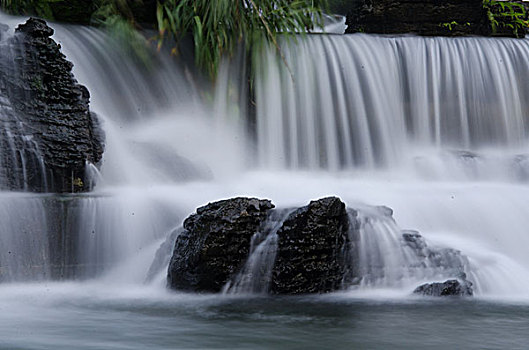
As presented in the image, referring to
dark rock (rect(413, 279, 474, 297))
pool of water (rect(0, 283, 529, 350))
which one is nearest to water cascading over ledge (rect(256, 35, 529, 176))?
dark rock (rect(413, 279, 474, 297))

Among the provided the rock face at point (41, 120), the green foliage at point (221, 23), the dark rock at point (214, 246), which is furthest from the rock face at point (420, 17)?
the dark rock at point (214, 246)

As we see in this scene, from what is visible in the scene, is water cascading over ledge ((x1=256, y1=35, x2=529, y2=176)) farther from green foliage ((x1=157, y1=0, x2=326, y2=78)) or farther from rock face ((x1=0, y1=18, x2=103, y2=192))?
rock face ((x1=0, y1=18, x2=103, y2=192))

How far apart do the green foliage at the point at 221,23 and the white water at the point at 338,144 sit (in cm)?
26

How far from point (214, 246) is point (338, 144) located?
3.51 metres

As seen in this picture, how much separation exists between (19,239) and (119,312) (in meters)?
1.16

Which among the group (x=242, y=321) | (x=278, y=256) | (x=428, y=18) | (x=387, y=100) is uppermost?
(x=428, y=18)

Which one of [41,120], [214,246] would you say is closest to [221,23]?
[41,120]

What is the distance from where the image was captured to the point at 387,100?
8.10 meters

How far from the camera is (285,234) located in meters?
4.52

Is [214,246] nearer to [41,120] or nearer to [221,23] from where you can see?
[41,120]

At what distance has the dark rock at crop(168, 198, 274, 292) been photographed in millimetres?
4469

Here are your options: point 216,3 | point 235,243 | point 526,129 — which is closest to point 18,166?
point 235,243

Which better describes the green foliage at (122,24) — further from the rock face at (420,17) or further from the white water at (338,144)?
the rock face at (420,17)

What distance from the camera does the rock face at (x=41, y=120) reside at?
534 cm
